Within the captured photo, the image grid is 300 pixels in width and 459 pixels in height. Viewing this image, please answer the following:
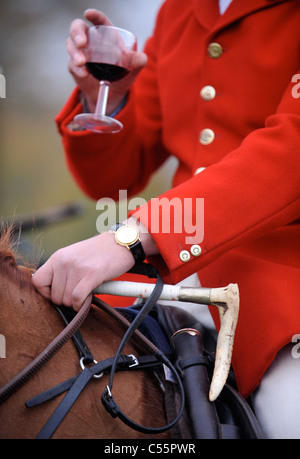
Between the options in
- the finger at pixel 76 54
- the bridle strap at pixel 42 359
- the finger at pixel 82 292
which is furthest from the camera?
the finger at pixel 76 54

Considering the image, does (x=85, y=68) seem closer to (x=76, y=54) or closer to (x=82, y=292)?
(x=76, y=54)

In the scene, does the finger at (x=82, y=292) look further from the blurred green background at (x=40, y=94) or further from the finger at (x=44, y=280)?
the blurred green background at (x=40, y=94)

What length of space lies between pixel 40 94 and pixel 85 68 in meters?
4.79

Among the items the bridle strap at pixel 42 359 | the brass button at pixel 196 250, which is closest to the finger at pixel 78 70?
the brass button at pixel 196 250

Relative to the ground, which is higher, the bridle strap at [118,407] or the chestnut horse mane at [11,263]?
the chestnut horse mane at [11,263]

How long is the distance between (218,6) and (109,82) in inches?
16.1

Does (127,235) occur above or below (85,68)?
below

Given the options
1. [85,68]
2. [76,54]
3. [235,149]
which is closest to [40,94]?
[85,68]

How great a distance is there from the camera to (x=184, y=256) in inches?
46.3

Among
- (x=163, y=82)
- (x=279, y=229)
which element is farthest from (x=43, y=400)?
(x=163, y=82)

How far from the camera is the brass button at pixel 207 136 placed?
151cm

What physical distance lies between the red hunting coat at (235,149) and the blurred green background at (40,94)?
396 centimetres

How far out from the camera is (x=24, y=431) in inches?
35.7
